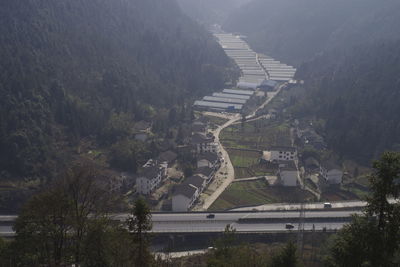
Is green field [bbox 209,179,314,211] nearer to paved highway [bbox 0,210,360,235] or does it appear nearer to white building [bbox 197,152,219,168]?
paved highway [bbox 0,210,360,235]

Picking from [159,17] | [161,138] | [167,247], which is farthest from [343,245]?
[159,17]

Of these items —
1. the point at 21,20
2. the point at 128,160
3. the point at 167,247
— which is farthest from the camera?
the point at 21,20

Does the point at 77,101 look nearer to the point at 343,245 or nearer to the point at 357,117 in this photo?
the point at 357,117

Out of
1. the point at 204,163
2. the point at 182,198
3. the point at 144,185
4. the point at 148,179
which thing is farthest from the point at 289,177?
the point at 144,185

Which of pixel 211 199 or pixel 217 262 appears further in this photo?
pixel 211 199

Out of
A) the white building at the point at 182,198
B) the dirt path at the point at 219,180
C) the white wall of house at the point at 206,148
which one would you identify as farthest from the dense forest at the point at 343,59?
the white building at the point at 182,198

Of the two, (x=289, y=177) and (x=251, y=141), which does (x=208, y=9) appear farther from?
(x=289, y=177)

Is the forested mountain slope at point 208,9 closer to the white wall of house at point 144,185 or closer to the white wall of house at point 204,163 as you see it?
the white wall of house at point 204,163
